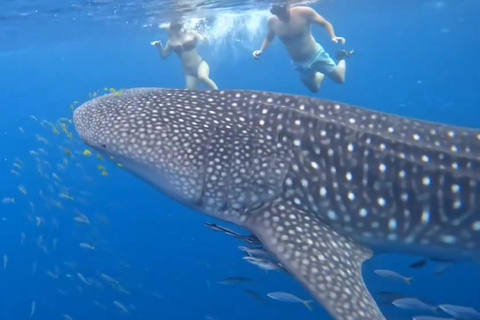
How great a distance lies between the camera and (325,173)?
471 cm

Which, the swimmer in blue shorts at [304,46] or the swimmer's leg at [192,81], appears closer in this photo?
the swimmer in blue shorts at [304,46]

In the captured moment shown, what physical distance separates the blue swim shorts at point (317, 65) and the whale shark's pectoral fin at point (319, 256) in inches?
370

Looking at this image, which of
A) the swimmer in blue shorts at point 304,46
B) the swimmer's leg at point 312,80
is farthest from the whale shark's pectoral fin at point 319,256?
the swimmer's leg at point 312,80

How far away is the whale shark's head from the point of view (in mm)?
4625

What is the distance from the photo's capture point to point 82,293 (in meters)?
16.0

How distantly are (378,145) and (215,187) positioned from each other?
1584 mm

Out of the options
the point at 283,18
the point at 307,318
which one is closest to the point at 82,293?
the point at 307,318

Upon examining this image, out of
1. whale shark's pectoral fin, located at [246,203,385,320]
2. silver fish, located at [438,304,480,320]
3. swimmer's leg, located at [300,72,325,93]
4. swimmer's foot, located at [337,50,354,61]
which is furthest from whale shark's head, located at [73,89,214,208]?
swimmer's leg, located at [300,72,325,93]

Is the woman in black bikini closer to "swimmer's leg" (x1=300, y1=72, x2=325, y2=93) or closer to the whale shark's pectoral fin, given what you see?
"swimmer's leg" (x1=300, y1=72, x2=325, y2=93)

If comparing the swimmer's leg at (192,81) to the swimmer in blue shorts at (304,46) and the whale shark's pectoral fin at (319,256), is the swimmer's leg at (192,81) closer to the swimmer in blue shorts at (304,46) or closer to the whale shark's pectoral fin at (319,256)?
the swimmer in blue shorts at (304,46)

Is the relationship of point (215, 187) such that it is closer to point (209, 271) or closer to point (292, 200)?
point (292, 200)

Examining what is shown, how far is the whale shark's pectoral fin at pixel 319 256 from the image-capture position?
12.8ft

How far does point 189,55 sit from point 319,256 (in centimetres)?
1192

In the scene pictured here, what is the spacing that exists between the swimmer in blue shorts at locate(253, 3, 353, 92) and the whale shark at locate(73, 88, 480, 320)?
28.8 feet
